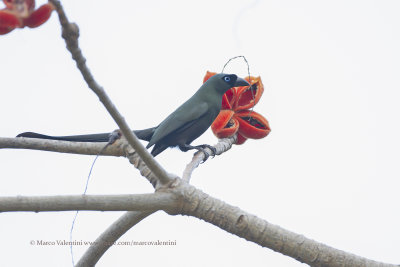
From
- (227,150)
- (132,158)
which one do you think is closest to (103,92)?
(132,158)

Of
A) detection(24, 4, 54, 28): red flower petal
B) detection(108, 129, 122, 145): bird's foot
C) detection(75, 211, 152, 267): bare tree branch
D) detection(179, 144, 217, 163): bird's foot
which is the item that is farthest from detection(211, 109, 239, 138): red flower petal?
detection(24, 4, 54, 28): red flower petal

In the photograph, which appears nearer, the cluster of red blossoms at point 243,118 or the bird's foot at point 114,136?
the bird's foot at point 114,136

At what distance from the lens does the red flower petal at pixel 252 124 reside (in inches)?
143

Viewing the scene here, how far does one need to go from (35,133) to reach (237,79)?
1633 millimetres

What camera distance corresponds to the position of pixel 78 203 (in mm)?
1873

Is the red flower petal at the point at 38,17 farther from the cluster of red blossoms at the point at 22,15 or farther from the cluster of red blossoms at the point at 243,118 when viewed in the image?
the cluster of red blossoms at the point at 243,118

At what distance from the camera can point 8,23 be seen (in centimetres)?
136

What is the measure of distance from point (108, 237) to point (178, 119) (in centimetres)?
165

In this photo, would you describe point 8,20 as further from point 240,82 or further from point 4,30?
point 240,82

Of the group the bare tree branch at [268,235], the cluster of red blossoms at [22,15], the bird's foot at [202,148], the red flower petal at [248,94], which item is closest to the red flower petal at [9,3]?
the cluster of red blossoms at [22,15]

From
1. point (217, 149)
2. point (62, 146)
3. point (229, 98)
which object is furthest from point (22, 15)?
point (229, 98)

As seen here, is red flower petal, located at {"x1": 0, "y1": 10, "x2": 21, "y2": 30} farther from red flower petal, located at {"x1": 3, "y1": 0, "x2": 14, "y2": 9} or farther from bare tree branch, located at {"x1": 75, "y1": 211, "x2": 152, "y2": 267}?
→ bare tree branch, located at {"x1": 75, "y1": 211, "x2": 152, "y2": 267}

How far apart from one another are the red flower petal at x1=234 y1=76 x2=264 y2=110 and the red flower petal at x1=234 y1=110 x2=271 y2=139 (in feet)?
0.17

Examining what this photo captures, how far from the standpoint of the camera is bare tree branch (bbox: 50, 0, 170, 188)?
1485 mm
